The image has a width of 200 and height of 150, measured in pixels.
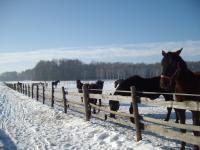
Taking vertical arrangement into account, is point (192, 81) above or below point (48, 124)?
above

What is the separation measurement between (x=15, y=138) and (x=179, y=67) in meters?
5.40

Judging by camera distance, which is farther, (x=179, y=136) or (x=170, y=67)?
(x=170, y=67)

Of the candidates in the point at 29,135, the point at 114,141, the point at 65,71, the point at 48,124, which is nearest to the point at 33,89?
the point at 48,124

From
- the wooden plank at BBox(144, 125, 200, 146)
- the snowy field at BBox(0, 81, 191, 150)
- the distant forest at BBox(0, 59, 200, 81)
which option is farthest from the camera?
the distant forest at BBox(0, 59, 200, 81)

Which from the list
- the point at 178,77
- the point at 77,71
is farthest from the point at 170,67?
the point at 77,71

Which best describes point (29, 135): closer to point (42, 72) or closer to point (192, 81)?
point (192, 81)

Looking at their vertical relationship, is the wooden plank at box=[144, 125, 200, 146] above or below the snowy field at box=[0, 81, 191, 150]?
above

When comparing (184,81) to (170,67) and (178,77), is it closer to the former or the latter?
(178,77)

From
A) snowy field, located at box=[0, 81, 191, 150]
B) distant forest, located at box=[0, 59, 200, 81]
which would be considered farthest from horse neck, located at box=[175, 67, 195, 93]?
distant forest, located at box=[0, 59, 200, 81]

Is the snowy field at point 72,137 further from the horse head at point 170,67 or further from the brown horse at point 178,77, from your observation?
the horse head at point 170,67

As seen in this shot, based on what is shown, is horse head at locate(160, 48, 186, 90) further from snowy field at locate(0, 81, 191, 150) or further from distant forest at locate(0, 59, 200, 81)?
distant forest at locate(0, 59, 200, 81)

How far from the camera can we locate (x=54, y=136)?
31.2 feet

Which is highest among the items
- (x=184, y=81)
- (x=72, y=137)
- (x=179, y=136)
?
(x=184, y=81)

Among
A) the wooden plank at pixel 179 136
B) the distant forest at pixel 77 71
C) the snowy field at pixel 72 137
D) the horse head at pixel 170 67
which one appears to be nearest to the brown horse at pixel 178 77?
the horse head at pixel 170 67
